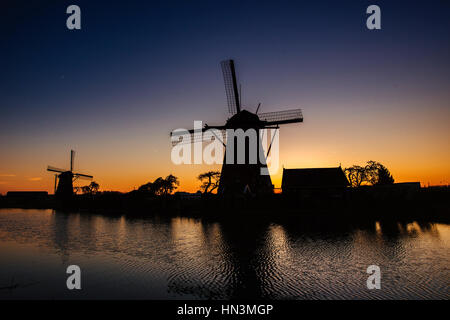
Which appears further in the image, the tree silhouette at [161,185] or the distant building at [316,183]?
the tree silhouette at [161,185]

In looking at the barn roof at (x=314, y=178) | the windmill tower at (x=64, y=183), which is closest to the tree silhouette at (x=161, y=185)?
the windmill tower at (x=64, y=183)

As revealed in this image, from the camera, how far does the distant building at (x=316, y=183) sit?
3272cm

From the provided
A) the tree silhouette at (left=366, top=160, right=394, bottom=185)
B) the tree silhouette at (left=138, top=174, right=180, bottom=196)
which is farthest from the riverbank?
the tree silhouette at (left=138, top=174, right=180, bottom=196)

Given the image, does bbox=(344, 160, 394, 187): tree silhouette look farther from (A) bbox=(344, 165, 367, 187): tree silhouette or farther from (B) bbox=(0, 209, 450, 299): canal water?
(B) bbox=(0, 209, 450, 299): canal water

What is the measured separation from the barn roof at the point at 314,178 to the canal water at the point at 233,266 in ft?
55.2

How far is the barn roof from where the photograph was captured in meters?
33.0

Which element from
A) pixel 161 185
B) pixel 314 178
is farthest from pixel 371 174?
pixel 161 185

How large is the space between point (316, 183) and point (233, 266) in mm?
26393

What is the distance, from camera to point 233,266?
388 inches

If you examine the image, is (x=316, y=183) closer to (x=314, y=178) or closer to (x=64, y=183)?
(x=314, y=178)

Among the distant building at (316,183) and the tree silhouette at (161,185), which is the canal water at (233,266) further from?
the tree silhouette at (161,185)

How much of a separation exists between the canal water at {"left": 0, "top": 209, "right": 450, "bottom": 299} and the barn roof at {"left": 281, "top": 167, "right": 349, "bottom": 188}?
1683 centimetres
